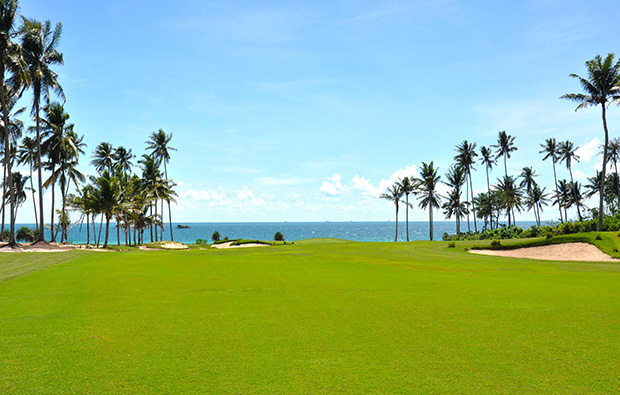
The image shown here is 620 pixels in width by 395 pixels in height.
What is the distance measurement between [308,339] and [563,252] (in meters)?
32.0

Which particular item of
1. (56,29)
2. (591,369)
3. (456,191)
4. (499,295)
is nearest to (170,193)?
(56,29)

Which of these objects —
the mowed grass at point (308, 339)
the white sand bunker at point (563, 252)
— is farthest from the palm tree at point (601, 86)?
the mowed grass at point (308, 339)

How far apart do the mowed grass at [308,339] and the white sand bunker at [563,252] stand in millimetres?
18136

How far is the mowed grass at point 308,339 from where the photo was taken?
5.49 m

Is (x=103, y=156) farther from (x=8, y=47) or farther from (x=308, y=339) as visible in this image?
(x=308, y=339)

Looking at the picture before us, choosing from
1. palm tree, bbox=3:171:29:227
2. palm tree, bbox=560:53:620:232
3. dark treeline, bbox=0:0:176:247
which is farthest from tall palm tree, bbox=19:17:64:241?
palm tree, bbox=560:53:620:232

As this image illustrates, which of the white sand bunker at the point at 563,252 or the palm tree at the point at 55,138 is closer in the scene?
the white sand bunker at the point at 563,252

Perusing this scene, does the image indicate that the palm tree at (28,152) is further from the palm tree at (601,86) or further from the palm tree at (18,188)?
the palm tree at (601,86)

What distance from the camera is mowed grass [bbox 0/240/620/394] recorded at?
5492 millimetres

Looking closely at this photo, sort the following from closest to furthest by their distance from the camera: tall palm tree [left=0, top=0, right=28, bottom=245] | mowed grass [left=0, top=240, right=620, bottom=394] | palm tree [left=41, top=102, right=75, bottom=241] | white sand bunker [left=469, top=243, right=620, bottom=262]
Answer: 1. mowed grass [left=0, top=240, right=620, bottom=394]
2. white sand bunker [left=469, top=243, right=620, bottom=262]
3. tall palm tree [left=0, top=0, right=28, bottom=245]
4. palm tree [left=41, top=102, right=75, bottom=241]

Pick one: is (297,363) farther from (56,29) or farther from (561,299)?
(56,29)

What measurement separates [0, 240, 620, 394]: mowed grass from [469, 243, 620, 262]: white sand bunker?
1814 centimetres

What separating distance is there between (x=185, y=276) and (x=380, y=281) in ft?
28.5

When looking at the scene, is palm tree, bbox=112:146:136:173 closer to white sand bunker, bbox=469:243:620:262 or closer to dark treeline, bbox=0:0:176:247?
dark treeline, bbox=0:0:176:247
